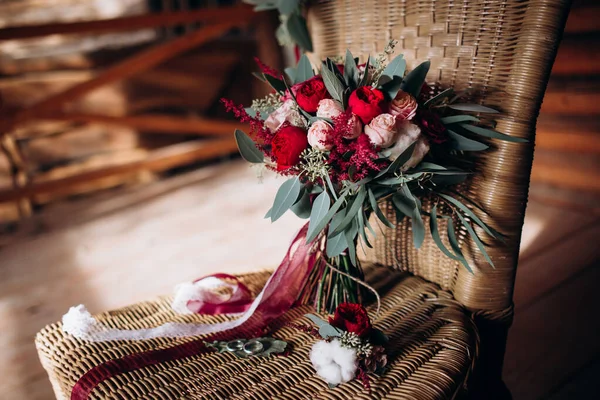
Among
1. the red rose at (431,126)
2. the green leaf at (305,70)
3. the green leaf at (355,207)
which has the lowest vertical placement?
the green leaf at (355,207)

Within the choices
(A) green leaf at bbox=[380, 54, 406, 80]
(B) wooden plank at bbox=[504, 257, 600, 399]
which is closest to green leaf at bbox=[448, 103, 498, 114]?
(A) green leaf at bbox=[380, 54, 406, 80]

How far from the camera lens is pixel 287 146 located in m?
0.75

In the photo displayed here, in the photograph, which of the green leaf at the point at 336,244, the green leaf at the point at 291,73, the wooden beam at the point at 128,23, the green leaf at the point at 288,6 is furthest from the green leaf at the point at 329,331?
the wooden beam at the point at 128,23

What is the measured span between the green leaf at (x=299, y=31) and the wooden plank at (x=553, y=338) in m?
1.02

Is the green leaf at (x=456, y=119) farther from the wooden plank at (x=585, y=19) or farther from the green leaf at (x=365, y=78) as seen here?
the wooden plank at (x=585, y=19)

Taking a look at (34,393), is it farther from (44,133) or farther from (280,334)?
(44,133)

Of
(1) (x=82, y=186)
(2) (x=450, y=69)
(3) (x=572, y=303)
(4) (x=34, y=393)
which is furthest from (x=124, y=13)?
(3) (x=572, y=303)

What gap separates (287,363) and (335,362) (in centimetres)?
11

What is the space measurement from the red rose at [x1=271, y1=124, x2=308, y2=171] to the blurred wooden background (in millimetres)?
895

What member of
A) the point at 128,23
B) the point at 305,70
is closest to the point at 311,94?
the point at 305,70

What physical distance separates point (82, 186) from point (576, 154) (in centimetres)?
273

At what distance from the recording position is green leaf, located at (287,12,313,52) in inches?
47.7

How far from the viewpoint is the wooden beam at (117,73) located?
229cm

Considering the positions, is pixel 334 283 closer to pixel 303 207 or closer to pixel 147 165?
pixel 303 207
